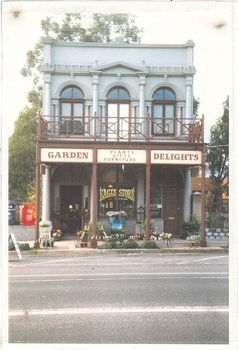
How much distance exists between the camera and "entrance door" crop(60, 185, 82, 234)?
9375 millimetres

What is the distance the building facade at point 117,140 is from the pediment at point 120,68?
28 mm

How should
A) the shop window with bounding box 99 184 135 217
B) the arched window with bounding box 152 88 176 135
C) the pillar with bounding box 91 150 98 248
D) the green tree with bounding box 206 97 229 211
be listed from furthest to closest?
the arched window with bounding box 152 88 176 135, the shop window with bounding box 99 184 135 217, the pillar with bounding box 91 150 98 248, the green tree with bounding box 206 97 229 211

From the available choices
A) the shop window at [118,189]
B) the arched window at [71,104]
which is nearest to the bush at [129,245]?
the shop window at [118,189]

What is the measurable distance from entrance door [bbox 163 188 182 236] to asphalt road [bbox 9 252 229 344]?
2.25 m

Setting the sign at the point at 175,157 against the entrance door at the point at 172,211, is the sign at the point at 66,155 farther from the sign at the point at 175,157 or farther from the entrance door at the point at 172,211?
the entrance door at the point at 172,211

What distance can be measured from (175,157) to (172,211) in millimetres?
1428

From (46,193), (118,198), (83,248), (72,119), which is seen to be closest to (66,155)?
(72,119)

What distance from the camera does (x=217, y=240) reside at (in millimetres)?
8586

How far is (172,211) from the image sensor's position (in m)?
10.9

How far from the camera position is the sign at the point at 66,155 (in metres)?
10.5

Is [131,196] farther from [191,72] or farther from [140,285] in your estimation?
[140,285]

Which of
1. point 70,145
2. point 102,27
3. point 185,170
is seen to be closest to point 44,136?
point 70,145

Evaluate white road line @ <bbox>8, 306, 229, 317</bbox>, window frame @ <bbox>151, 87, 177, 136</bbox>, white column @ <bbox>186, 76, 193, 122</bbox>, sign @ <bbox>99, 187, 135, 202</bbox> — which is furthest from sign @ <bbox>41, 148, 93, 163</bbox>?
white road line @ <bbox>8, 306, 229, 317</bbox>

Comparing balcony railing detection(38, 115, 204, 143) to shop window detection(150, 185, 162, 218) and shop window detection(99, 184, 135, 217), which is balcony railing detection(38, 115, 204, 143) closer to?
shop window detection(99, 184, 135, 217)
